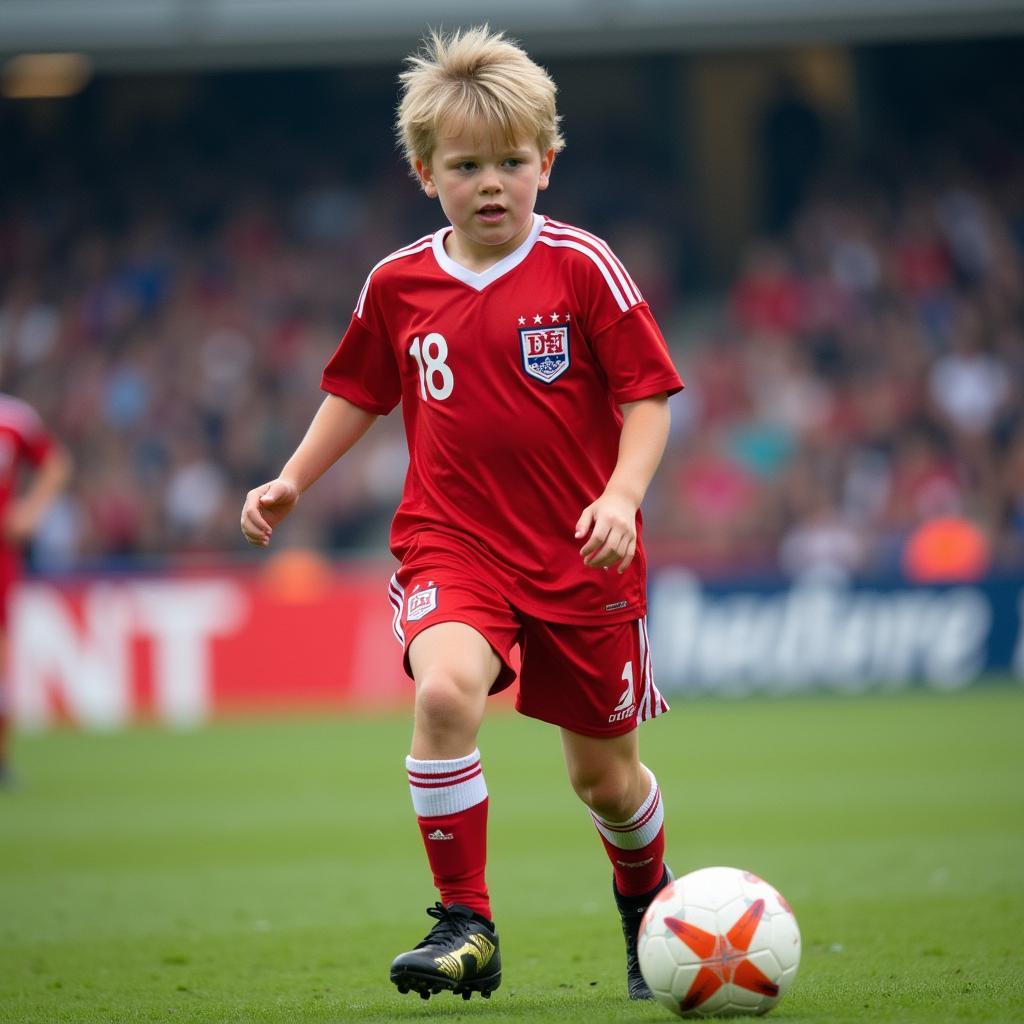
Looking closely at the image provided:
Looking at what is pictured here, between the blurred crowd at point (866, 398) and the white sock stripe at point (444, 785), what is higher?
the blurred crowd at point (866, 398)

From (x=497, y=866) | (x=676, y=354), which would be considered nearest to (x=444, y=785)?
(x=497, y=866)

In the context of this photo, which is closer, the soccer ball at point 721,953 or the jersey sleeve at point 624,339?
the soccer ball at point 721,953

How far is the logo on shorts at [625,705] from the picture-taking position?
439cm

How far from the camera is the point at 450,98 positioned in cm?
429

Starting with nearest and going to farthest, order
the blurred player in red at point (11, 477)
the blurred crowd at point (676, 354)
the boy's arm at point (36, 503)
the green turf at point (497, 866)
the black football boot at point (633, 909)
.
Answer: the green turf at point (497, 866), the black football boot at point (633, 909), the boy's arm at point (36, 503), the blurred player in red at point (11, 477), the blurred crowd at point (676, 354)

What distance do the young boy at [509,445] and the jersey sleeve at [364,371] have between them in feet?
0.46

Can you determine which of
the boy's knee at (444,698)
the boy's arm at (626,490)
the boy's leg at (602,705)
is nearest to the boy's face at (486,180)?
the boy's arm at (626,490)

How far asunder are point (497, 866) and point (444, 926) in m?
3.33

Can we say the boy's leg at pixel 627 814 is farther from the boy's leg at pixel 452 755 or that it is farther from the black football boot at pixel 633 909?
the boy's leg at pixel 452 755

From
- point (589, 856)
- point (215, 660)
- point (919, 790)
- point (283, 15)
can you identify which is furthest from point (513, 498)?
point (283, 15)

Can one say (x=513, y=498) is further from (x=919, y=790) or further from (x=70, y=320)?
(x=70, y=320)

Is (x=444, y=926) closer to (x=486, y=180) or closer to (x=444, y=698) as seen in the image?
(x=444, y=698)

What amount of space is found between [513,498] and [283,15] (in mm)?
16575

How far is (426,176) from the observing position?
4496 millimetres
